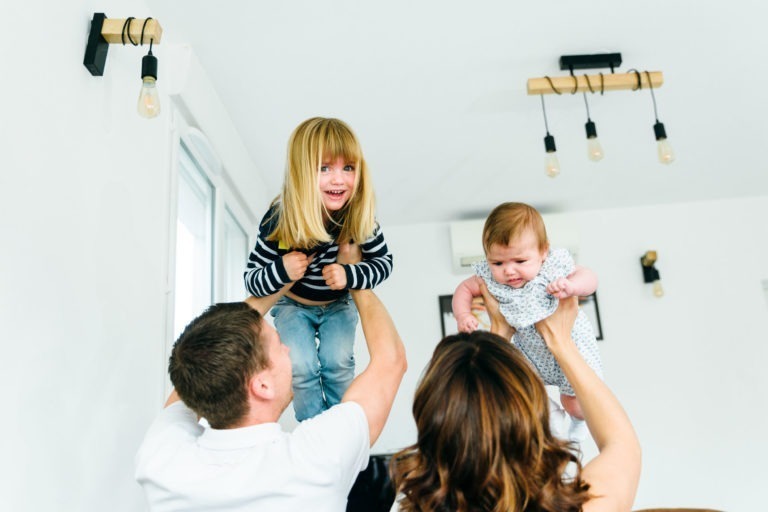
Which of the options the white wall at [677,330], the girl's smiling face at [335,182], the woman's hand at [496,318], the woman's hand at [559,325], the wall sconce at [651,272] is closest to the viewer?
the woman's hand at [559,325]

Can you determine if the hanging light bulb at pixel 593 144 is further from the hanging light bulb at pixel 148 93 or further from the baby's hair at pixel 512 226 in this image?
the hanging light bulb at pixel 148 93

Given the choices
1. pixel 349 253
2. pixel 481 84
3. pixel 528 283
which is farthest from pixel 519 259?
pixel 481 84

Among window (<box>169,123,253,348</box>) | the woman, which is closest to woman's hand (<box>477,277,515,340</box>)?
the woman

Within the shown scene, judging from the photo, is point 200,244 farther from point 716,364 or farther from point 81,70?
point 716,364

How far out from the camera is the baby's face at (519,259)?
190cm

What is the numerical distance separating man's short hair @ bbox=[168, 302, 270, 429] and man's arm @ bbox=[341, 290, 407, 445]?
7.7 inches

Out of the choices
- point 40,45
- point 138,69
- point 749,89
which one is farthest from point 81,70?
point 749,89

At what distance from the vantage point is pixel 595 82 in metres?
2.63

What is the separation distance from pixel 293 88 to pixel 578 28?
120cm

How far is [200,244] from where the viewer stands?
2.98 meters

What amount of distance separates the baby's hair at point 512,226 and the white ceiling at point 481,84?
91 cm

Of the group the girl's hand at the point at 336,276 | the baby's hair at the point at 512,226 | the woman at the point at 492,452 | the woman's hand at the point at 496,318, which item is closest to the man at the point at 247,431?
the woman at the point at 492,452

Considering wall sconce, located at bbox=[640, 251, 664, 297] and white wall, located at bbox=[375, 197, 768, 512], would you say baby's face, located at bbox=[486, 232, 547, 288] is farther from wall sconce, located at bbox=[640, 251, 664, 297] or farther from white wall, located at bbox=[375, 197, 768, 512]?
wall sconce, located at bbox=[640, 251, 664, 297]

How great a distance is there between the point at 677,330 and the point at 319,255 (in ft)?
11.2
